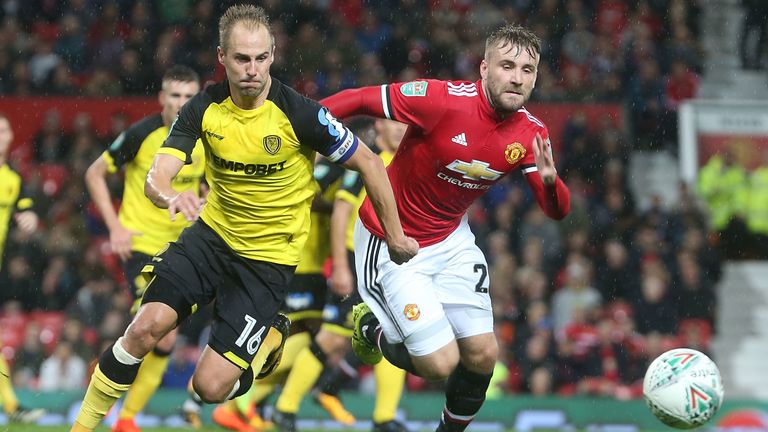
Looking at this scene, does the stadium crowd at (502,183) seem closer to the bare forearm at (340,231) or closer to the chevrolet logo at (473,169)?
the bare forearm at (340,231)

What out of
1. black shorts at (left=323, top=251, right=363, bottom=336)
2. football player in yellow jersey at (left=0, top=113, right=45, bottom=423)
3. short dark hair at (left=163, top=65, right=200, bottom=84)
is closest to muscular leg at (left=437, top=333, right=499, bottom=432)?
black shorts at (left=323, top=251, right=363, bottom=336)

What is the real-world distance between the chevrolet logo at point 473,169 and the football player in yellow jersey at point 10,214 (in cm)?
365

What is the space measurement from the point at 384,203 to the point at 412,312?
90 cm

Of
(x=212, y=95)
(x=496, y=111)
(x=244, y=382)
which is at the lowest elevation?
(x=244, y=382)

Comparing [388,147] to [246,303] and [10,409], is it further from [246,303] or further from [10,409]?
[10,409]

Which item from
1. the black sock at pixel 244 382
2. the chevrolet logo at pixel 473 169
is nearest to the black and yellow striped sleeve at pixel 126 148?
the black sock at pixel 244 382

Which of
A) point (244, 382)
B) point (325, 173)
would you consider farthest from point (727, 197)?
point (244, 382)

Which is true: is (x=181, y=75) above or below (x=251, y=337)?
above

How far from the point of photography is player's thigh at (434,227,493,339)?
729cm

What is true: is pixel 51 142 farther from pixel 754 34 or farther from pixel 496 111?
pixel 754 34

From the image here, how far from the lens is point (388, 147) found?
9156 millimetres

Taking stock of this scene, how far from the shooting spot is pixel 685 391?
24.3 feet

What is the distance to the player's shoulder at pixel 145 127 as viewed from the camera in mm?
8766

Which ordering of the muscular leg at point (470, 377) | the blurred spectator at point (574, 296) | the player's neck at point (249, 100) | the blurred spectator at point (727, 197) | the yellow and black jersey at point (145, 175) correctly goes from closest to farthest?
the player's neck at point (249, 100), the muscular leg at point (470, 377), the yellow and black jersey at point (145, 175), the blurred spectator at point (574, 296), the blurred spectator at point (727, 197)
